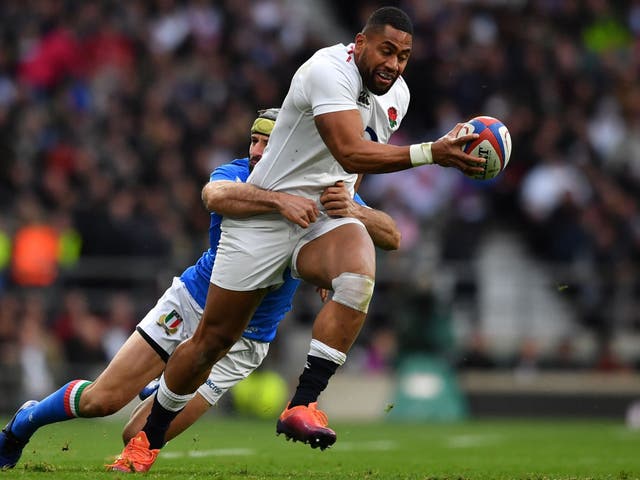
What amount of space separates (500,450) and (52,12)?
1174cm

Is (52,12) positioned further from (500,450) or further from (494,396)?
(500,450)

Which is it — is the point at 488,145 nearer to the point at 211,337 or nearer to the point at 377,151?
the point at 377,151

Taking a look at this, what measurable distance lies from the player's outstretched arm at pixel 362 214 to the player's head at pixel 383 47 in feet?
2.08

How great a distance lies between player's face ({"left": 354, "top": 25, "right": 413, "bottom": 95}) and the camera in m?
7.36

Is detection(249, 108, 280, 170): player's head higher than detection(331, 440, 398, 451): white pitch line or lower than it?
higher

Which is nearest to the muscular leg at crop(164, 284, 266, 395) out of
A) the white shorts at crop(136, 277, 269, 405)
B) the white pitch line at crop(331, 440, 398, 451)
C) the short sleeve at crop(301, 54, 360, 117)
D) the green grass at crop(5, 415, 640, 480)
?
the white shorts at crop(136, 277, 269, 405)

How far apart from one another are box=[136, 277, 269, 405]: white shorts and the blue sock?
54 cm

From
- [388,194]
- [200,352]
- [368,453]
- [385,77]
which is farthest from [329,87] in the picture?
[388,194]

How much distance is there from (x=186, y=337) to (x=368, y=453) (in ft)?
10.5

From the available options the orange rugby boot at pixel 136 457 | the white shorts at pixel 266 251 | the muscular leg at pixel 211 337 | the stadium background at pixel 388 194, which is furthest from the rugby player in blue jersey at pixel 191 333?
the stadium background at pixel 388 194

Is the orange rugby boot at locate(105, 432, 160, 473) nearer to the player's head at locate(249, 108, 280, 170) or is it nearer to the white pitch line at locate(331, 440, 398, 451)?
the player's head at locate(249, 108, 280, 170)

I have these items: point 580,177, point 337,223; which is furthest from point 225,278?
point 580,177

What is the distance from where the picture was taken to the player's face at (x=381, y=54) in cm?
736

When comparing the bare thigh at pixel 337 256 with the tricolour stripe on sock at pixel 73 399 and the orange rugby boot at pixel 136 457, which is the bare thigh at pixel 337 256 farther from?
the tricolour stripe on sock at pixel 73 399
